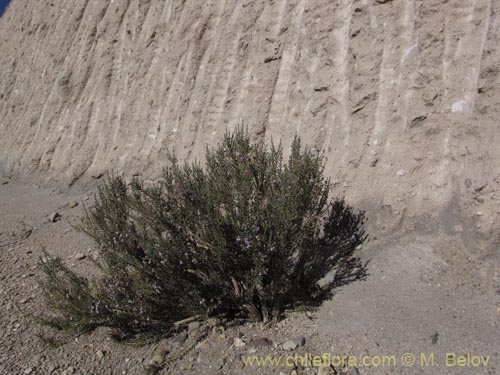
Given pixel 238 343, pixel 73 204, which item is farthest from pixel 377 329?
pixel 73 204

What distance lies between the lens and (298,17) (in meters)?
5.91

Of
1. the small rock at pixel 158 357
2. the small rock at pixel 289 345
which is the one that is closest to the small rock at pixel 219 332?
the small rock at pixel 158 357

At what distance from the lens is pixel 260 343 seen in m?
3.22

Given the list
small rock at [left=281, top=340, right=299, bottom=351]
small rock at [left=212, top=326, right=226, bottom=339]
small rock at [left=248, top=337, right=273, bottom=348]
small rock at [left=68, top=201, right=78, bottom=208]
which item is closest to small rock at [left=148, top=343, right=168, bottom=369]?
small rock at [left=212, top=326, right=226, bottom=339]

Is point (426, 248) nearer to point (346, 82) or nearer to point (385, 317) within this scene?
point (385, 317)

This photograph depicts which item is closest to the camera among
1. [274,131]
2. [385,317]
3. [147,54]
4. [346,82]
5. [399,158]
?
[385,317]

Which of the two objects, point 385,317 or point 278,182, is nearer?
point 385,317

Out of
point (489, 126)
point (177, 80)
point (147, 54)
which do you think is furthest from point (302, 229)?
point (147, 54)

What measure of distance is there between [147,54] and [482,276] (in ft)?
23.8

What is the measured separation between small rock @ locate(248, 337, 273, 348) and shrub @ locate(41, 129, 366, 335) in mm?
259

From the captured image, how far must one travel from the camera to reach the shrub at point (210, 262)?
3.37 metres

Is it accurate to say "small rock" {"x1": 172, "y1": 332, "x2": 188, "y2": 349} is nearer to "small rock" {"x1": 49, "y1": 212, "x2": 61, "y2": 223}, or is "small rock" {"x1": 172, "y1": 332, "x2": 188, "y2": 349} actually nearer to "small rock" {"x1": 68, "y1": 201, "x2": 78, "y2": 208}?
"small rock" {"x1": 49, "y1": 212, "x2": 61, "y2": 223}

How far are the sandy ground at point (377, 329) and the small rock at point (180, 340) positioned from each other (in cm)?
16

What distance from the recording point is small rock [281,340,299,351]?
3139 millimetres
